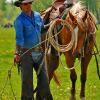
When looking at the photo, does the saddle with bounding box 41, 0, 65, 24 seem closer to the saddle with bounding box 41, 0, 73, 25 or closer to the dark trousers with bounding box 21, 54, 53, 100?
the saddle with bounding box 41, 0, 73, 25

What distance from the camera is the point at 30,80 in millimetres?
9188

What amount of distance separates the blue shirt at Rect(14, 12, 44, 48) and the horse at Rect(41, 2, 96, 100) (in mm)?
Answer: 931

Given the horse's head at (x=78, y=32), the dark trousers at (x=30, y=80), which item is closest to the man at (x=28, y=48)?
the dark trousers at (x=30, y=80)

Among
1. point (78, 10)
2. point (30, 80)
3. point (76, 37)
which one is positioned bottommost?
point (30, 80)

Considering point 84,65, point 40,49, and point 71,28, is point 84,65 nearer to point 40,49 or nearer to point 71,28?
point 71,28

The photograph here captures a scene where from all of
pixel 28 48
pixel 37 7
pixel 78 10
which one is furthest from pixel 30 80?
pixel 37 7

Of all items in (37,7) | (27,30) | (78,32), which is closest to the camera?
(27,30)

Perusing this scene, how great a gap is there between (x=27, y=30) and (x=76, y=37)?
1.80 meters

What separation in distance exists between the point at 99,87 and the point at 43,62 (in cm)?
528

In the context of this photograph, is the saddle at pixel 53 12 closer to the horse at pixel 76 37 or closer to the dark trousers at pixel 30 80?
the horse at pixel 76 37

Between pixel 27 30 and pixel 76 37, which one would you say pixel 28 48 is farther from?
pixel 76 37

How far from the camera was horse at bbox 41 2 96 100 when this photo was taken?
10.5 metres

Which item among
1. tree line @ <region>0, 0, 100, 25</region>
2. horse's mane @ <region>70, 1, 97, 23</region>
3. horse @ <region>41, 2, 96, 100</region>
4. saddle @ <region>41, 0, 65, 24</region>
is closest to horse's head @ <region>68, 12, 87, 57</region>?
Answer: horse @ <region>41, 2, 96, 100</region>

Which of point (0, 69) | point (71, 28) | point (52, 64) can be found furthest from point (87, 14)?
point (0, 69)
